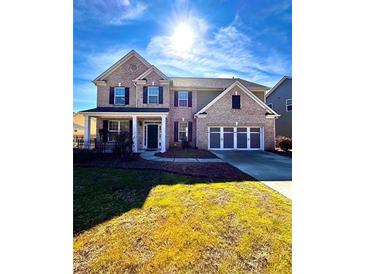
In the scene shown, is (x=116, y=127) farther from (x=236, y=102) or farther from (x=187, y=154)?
(x=236, y=102)

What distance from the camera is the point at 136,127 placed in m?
10.9

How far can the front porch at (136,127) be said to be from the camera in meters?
10.9

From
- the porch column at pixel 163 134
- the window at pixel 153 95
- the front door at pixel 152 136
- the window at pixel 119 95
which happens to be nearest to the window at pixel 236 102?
the porch column at pixel 163 134

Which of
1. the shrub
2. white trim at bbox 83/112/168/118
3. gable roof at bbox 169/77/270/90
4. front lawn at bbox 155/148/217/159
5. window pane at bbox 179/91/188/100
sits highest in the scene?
gable roof at bbox 169/77/270/90

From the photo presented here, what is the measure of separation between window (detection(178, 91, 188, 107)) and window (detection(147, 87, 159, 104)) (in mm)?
1483

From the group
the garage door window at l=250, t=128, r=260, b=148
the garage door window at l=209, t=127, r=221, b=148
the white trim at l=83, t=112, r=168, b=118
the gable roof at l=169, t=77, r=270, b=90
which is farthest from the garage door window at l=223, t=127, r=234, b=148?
the white trim at l=83, t=112, r=168, b=118

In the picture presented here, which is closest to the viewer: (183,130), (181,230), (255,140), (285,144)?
(181,230)

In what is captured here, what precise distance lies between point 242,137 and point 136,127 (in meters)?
5.91

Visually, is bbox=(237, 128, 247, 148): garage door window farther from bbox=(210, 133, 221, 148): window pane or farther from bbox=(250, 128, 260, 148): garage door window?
bbox=(210, 133, 221, 148): window pane

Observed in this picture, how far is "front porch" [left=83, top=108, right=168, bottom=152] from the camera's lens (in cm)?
1086

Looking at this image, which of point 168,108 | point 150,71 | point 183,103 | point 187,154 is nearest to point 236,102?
point 183,103

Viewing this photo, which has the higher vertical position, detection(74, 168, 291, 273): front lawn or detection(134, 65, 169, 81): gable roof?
detection(134, 65, 169, 81): gable roof

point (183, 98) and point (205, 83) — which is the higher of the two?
point (205, 83)
